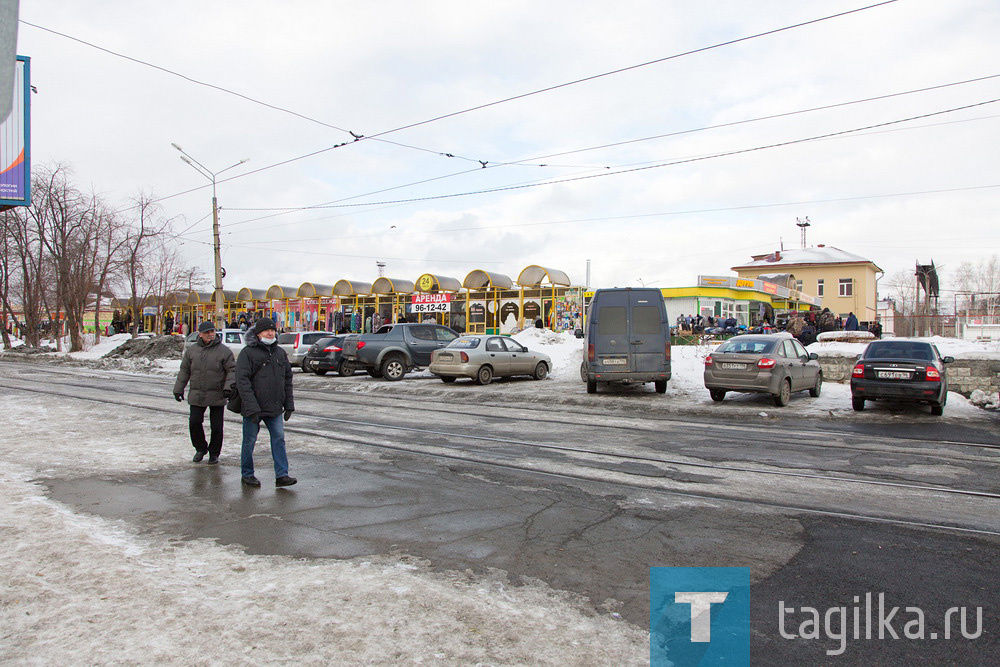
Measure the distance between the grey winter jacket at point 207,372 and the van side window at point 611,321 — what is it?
9.98m

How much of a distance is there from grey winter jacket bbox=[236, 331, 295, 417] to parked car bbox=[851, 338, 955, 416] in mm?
11440

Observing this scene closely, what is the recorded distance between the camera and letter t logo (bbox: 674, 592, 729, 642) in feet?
11.3

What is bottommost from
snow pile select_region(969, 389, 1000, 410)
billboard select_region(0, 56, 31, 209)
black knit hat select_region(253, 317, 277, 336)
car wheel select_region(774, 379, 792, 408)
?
snow pile select_region(969, 389, 1000, 410)

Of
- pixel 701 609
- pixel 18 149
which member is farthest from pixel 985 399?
pixel 18 149

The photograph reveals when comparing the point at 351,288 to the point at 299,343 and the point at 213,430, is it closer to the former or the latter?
the point at 299,343

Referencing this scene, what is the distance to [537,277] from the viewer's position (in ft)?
109

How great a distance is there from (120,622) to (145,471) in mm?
4412

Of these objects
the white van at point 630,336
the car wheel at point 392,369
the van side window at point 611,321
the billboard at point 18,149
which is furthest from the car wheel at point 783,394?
the billboard at point 18,149

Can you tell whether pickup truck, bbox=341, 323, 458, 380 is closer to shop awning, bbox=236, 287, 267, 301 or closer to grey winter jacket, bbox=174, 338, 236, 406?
grey winter jacket, bbox=174, 338, 236, 406

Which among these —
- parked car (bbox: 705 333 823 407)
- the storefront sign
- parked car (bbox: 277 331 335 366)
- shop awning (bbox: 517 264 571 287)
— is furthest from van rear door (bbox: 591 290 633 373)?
the storefront sign

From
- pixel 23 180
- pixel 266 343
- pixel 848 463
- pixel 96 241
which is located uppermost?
pixel 96 241

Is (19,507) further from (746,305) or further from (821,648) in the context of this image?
(746,305)

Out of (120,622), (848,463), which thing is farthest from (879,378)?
(120,622)

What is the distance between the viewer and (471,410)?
46.1 feet
